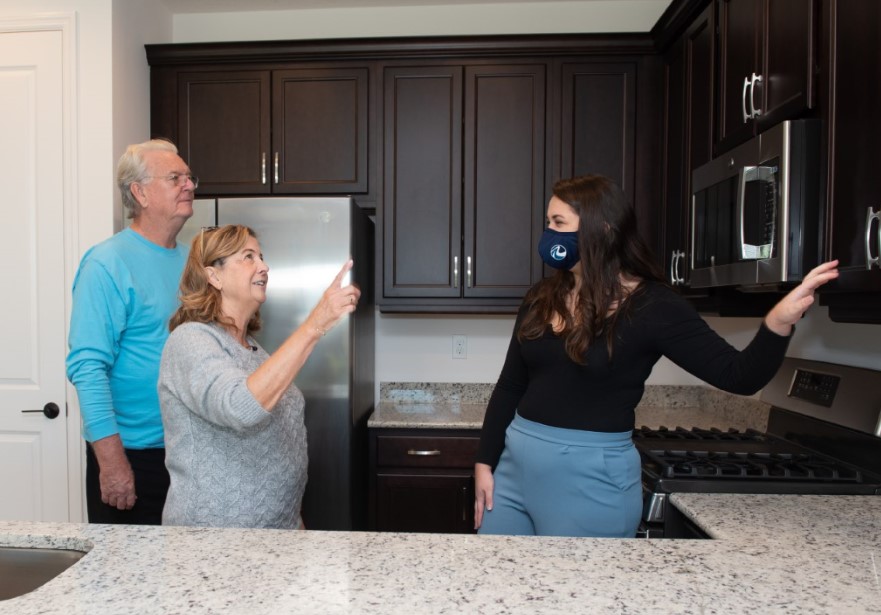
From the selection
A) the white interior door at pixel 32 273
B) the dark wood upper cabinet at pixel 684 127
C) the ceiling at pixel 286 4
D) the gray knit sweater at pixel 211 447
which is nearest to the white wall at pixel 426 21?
the ceiling at pixel 286 4

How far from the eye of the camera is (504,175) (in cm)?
270

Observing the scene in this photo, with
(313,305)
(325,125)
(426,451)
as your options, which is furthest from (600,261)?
(325,125)

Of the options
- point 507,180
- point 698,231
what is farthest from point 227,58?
point 698,231

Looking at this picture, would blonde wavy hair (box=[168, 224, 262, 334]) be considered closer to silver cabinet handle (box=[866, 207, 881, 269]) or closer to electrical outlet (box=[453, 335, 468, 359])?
silver cabinet handle (box=[866, 207, 881, 269])

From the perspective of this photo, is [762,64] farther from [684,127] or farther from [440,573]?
[440,573]

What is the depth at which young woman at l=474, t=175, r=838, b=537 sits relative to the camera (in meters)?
1.44

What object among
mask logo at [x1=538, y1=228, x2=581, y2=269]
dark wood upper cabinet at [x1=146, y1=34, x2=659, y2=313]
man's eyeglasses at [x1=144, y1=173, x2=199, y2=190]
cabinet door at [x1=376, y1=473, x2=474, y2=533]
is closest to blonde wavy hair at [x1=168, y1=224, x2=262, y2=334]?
man's eyeglasses at [x1=144, y1=173, x2=199, y2=190]

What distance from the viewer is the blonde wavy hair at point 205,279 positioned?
4.97ft

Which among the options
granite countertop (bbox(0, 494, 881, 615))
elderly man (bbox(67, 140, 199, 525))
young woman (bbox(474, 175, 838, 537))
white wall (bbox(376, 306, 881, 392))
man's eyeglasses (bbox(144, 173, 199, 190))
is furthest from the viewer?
white wall (bbox(376, 306, 881, 392))

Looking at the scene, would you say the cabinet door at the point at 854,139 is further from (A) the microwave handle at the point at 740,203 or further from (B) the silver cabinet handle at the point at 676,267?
(B) the silver cabinet handle at the point at 676,267

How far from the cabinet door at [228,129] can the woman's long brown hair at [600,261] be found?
1608 millimetres

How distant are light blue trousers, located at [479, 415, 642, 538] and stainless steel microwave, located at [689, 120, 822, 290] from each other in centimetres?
54

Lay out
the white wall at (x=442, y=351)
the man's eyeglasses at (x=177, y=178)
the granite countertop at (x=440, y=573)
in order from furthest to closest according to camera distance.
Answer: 1. the white wall at (x=442, y=351)
2. the man's eyeglasses at (x=177, y=178)
3. the granite countertop at (x=440, y=573)

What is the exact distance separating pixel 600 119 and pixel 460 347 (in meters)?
1.14
